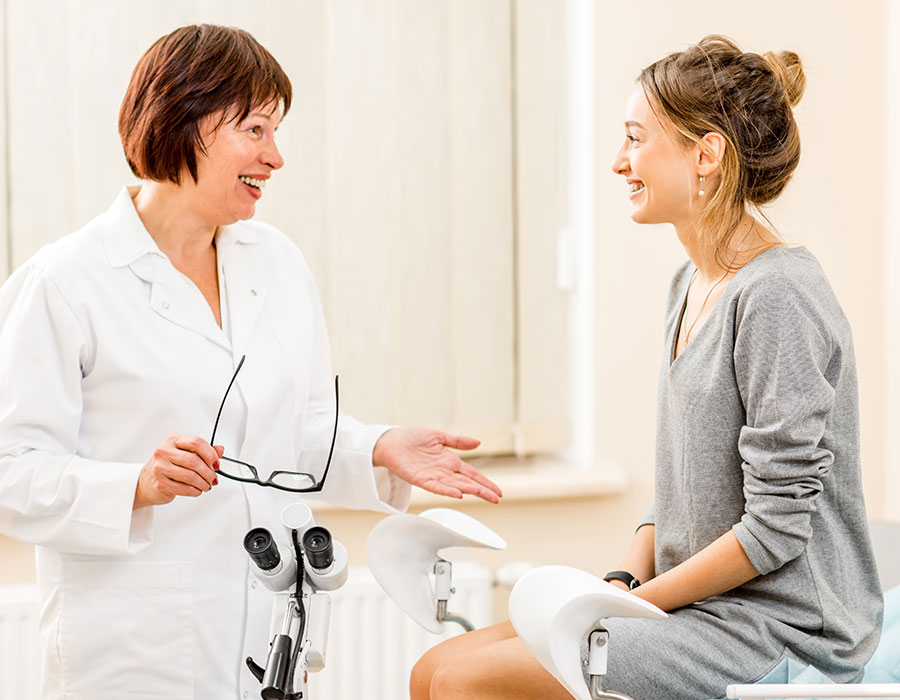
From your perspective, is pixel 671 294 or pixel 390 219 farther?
pixel 390 219

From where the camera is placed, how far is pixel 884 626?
1522mm

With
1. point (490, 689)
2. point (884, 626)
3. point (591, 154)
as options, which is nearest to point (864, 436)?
point (591, 154)

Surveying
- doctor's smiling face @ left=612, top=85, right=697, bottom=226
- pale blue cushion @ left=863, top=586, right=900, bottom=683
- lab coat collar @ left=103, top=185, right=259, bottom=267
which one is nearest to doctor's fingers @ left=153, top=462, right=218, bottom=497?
lab coat collar @ left=103, top=185, right=259, bottom=267

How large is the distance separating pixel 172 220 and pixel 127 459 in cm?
38

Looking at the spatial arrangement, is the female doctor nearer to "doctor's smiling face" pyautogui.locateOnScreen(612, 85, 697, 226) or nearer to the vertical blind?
"doctor's smiling face" pyautogui.locateOnScreen(612, 85, 697, 226)

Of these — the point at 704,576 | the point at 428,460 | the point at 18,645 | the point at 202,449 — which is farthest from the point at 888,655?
the point at 18,645

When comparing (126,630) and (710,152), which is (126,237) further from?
(710,152)

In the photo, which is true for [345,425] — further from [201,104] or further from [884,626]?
[884,626]

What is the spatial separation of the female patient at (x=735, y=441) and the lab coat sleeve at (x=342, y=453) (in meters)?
0.32

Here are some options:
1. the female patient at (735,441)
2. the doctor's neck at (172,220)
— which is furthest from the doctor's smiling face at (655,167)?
the doctor's neck at (172,220)

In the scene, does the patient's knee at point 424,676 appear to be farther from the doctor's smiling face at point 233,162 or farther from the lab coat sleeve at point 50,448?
the doctor's smiling face at point 233,162

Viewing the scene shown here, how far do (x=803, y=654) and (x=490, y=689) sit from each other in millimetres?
397

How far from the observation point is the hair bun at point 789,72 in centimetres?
140

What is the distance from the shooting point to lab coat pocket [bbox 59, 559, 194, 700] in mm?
1478
